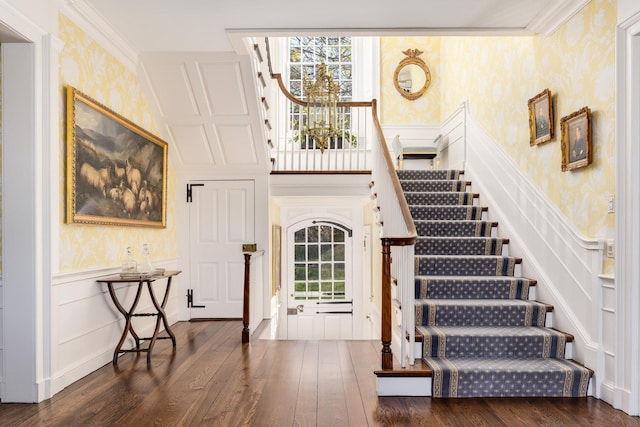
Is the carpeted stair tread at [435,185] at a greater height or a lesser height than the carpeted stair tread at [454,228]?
greater

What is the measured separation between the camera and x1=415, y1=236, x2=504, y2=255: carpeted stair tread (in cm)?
476

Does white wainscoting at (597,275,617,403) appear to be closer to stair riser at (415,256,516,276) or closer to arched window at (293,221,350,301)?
stair riser at (415,256,516,276)

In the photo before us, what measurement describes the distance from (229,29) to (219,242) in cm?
290

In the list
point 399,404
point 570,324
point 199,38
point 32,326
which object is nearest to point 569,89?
point 570,324

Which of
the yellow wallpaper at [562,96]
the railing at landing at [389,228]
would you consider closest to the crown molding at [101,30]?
the railing at landing at [389,228]

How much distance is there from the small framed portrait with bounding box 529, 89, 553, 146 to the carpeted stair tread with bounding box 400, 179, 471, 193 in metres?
1.52

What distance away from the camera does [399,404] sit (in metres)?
3.06

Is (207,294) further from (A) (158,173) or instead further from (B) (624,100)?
(B) (624,100)

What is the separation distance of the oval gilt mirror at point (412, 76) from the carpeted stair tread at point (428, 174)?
2.04 meters

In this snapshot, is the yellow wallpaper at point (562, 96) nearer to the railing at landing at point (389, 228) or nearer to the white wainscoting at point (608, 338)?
the white wainscoting at point (608, 338)

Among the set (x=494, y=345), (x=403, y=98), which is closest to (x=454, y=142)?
(x=403, y=98)

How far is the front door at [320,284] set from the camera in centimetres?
801

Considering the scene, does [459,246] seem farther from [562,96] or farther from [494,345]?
[562,96]

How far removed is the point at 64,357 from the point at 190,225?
9.44ft
